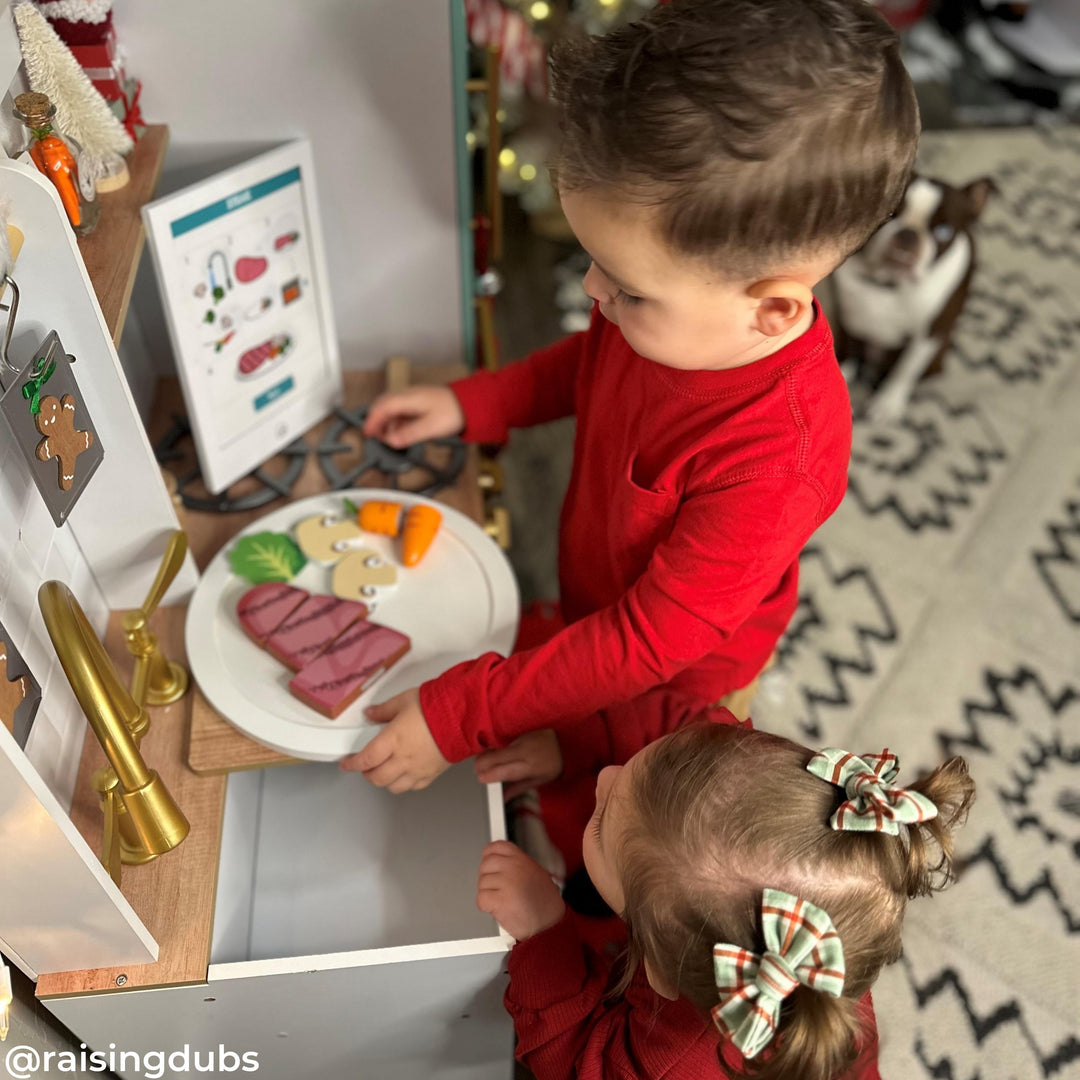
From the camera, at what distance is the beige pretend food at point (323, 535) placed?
1.00 metres

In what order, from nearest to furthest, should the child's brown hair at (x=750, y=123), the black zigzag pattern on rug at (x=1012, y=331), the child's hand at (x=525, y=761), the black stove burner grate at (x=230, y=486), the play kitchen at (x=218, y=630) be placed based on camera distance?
the child's brown hair at (x=750, y=123) < the play kitchen at (x=218, y=630) < the child's hand at (x=525, y=761) < the black stove burner grate at (x=230, y=486) < the black zigzag pattern on rug at (x=1012, y=331)

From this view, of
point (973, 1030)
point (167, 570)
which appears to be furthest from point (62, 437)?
point (973, 1030)

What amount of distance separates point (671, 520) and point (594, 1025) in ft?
1.37

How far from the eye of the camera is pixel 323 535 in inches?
39.8

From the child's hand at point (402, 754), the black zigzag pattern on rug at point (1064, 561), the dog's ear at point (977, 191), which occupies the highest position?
the child's hand at point (402, 754)

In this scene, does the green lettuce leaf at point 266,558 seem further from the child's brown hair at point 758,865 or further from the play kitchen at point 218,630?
the child's brown hair at point 758,865

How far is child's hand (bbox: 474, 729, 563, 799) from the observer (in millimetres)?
927

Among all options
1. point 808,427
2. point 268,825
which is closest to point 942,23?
point 808,427

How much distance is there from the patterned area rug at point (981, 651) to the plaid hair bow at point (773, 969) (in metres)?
0.69

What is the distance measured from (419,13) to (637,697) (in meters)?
0.70

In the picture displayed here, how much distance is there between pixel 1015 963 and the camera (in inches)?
49.3

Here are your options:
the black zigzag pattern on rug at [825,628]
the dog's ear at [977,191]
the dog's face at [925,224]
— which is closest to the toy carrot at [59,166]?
the black zigzag pattern on rug at [825,628]

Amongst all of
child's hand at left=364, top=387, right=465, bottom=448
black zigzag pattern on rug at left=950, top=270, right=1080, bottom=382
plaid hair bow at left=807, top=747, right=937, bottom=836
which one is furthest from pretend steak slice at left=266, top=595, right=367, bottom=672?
black zigzag pattern on rug at left=950, top=270, right=1080, bottom=382

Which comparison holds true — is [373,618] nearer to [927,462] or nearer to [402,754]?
[402,754]
